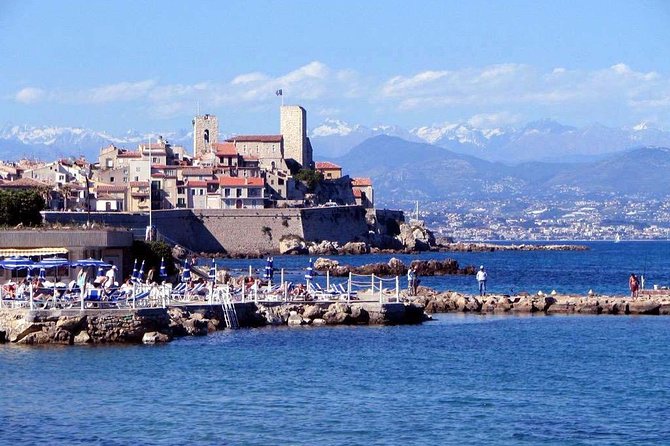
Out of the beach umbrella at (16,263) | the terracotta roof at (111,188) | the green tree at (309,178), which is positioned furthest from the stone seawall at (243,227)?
the beach umbrella at (16,263)

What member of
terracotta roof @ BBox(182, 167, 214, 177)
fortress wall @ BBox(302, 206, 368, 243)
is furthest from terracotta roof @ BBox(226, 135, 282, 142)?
terracotta roof @ BBox(182, 167, 214, 177)

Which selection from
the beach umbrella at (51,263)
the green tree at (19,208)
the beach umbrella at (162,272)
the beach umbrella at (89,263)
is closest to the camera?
the beach umbrella at (51,263)

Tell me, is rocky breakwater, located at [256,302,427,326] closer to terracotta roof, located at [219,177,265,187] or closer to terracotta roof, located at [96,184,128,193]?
terracotta roof, located at [96,184,128,193]

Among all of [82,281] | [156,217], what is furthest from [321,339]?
[156,217]

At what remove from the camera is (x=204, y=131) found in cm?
14350

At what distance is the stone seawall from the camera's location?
10350cm

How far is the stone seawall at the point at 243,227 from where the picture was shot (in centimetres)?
10350

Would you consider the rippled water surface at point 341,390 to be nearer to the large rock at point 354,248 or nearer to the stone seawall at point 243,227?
the stone seawall at point 243,227

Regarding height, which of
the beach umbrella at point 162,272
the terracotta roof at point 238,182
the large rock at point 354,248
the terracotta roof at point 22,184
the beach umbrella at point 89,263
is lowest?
the beach umbrella at point 162,272

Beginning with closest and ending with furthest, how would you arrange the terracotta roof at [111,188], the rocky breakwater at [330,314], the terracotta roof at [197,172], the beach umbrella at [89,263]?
1. the beach umbrella at [89,263]
2. the rocky breakwater at [330,314]
3. the terracotta roof at [111,188]
4. the terracotta roof at [197,172]

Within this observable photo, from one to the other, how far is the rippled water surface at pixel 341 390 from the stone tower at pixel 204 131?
10837 cm

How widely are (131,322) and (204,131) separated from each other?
113089 millimetres

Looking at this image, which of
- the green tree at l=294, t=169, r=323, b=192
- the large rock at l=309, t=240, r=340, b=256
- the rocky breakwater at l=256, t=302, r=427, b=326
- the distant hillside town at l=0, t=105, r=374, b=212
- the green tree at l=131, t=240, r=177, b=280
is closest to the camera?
the rocky breakwater at l=256, t=302, r=427, b=326

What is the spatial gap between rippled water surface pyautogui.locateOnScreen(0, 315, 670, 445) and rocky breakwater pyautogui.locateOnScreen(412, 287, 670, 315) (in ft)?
27.2
